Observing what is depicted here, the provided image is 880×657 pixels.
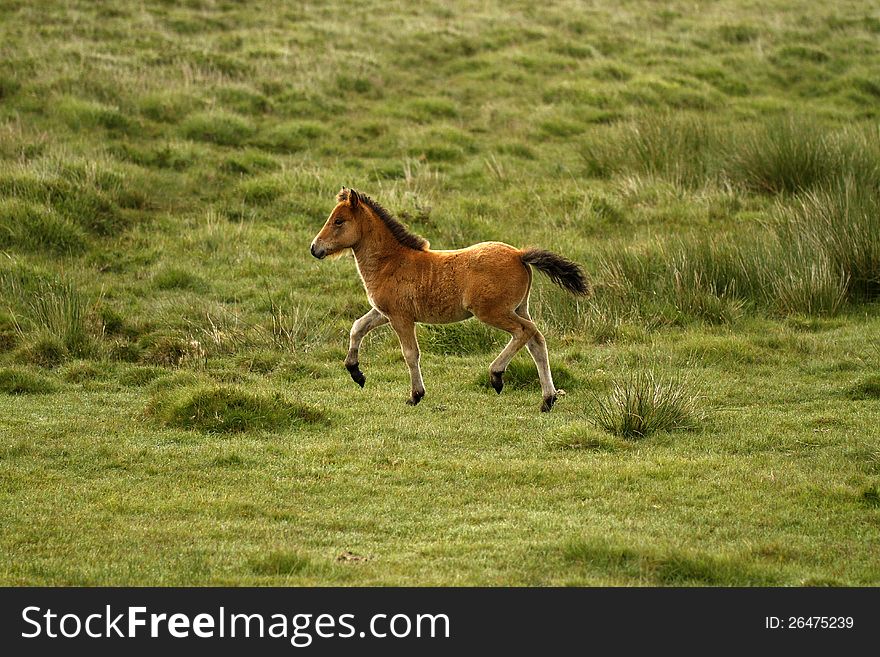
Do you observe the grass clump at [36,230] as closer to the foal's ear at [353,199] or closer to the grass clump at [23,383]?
the grass clump at [23,383]

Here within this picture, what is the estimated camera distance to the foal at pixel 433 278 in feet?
33.6

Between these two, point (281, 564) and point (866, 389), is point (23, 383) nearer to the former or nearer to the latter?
point (281, 564)

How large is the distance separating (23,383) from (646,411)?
749cm

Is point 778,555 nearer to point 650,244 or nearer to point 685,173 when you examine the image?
point 650,244

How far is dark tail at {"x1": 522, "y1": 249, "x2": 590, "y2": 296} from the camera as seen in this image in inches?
406

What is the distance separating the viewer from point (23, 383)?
46.6 feet

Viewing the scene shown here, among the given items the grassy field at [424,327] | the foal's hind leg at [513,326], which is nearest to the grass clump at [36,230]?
the grassy field at [424,327]

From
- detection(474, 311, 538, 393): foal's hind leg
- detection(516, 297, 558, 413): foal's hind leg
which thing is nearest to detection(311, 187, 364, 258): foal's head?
detection(474, 311, 538, 393): foal's hind leg

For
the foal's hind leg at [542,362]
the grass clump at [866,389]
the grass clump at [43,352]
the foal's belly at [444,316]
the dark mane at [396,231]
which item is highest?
the dark mane at [396,231]

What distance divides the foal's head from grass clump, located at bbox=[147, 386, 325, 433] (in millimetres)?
2856

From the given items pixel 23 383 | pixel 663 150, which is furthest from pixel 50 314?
pixel 663 150

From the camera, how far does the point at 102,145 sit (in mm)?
22625

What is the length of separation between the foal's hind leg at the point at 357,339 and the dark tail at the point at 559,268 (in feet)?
5.09

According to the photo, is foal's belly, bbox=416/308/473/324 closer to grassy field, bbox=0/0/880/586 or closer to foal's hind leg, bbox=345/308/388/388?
foal's hind leg, bbox=345/308/388/388
